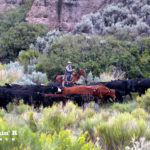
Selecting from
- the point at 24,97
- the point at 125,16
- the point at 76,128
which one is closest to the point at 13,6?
the point at 125,16

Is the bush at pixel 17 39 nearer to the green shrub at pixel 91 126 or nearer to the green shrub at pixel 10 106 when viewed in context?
the green shrub at pixel 10 106

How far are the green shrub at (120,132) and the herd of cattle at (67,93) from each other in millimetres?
4079

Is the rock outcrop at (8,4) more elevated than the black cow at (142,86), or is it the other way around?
the rock outcrop at (8,4)

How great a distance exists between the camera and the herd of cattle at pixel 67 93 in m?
7.88

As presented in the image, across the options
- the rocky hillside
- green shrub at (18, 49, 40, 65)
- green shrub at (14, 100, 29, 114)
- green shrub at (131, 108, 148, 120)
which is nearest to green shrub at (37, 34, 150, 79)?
green shrub at (18, 49, 40, 65)

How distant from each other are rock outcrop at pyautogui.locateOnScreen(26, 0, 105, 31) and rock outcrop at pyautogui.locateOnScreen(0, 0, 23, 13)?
4.23 meters

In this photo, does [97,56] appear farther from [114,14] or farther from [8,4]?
[8,4]

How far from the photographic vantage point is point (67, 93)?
27.6 feet

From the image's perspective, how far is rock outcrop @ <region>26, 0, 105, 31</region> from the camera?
27.9 metres

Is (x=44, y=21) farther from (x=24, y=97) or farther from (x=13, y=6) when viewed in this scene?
(x=24, y=97)

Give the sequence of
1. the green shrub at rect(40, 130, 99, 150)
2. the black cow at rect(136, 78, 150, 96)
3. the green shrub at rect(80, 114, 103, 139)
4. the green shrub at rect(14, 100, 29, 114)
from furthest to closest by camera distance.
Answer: the black cow at rect(136, 78, 150, 96) < the green shrub at rect(14, 100, 29, 114) < the green shrub at rect(80, 114, 103, 139) < the green shrub at rect(40, 130, 99, 150)

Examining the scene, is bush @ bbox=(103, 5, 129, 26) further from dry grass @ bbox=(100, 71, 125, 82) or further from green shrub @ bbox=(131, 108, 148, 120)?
green shrub @ bbox=(131, 108, 148, 120)

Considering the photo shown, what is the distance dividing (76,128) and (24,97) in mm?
3291

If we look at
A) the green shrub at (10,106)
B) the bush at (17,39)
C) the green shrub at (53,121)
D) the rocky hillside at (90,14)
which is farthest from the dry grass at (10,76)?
the rocky hillside at (90,14)
